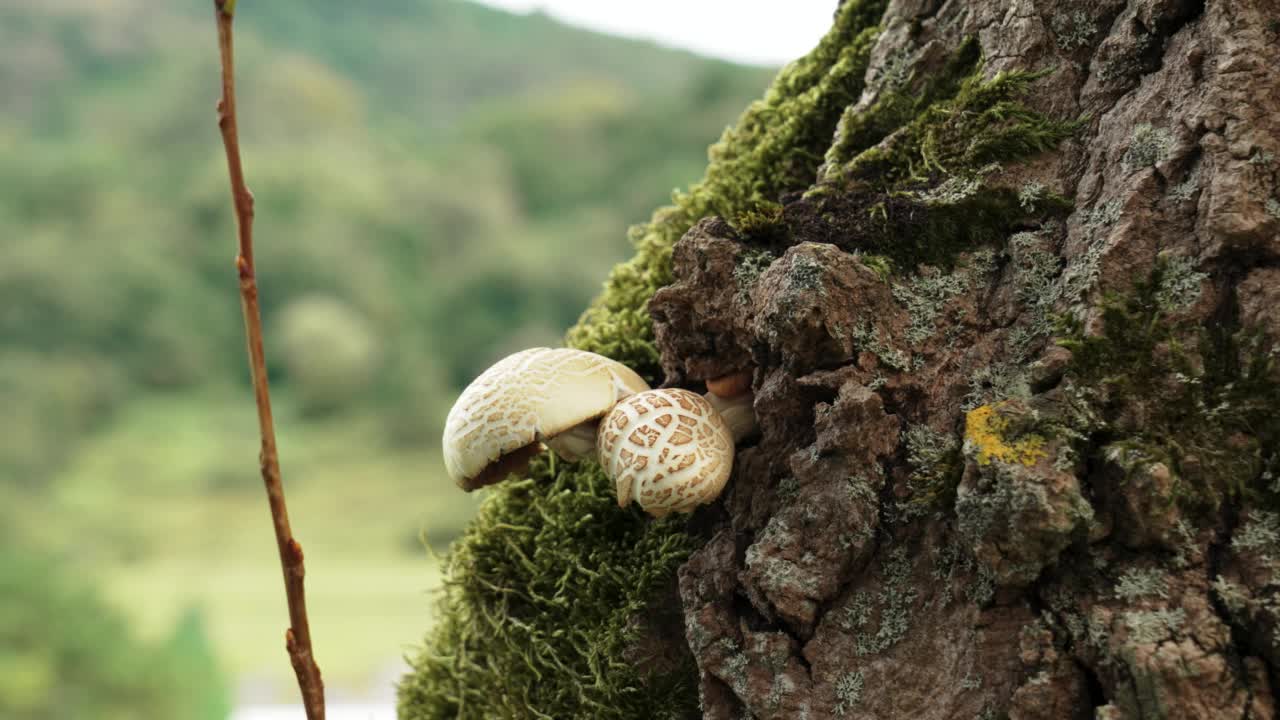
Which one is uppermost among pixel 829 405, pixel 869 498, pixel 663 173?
pixel 663 173

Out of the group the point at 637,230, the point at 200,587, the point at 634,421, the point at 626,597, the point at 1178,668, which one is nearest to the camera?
the point at 1178,668

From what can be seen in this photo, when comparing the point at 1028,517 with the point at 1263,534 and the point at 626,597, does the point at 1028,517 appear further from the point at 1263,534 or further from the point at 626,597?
the point at 626,597

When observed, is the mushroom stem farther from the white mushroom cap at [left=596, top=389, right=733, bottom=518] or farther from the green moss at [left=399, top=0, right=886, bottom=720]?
the green moss at [left=399, top=0, right=886, bottom=720]

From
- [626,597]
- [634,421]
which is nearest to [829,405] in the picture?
[634,421]

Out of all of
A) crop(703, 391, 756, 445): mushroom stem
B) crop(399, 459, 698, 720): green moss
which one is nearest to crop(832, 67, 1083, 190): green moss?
crop(703, 391, 756, 445): mushroom stem

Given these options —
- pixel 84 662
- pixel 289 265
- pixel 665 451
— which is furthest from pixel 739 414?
pixel 289 265

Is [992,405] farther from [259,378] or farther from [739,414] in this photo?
[259,378]
